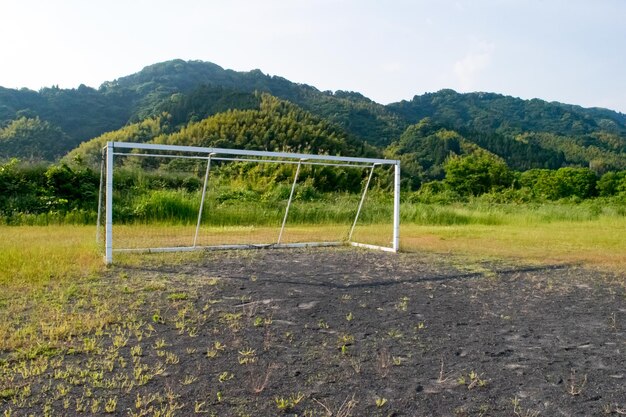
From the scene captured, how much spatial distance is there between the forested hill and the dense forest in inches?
5.9

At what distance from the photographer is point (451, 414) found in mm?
3059

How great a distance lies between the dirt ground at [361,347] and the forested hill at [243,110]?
28971mm

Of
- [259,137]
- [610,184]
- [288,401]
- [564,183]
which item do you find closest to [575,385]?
[288,401]

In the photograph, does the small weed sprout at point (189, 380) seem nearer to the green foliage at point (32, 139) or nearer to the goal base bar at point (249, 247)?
the goal base bar at point (249, 247)

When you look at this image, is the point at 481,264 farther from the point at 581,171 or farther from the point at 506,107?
the point at 506,107

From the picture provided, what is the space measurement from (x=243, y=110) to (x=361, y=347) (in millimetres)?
42291

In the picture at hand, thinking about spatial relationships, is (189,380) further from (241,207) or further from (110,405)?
(241,207)

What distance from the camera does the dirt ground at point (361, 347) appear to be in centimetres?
318

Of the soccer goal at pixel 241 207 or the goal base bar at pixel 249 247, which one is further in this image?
the soccer goal at pixel 241 207

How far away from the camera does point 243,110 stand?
148 ft

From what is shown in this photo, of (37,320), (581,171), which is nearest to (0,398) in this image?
(37,320)

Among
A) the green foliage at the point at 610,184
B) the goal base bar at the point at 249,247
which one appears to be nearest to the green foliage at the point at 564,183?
the green foliage at the point at 610,184

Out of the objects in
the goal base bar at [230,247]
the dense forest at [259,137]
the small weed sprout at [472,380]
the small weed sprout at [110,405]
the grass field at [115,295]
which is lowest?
the goal base bar at [230,247]

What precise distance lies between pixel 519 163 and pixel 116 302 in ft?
190
